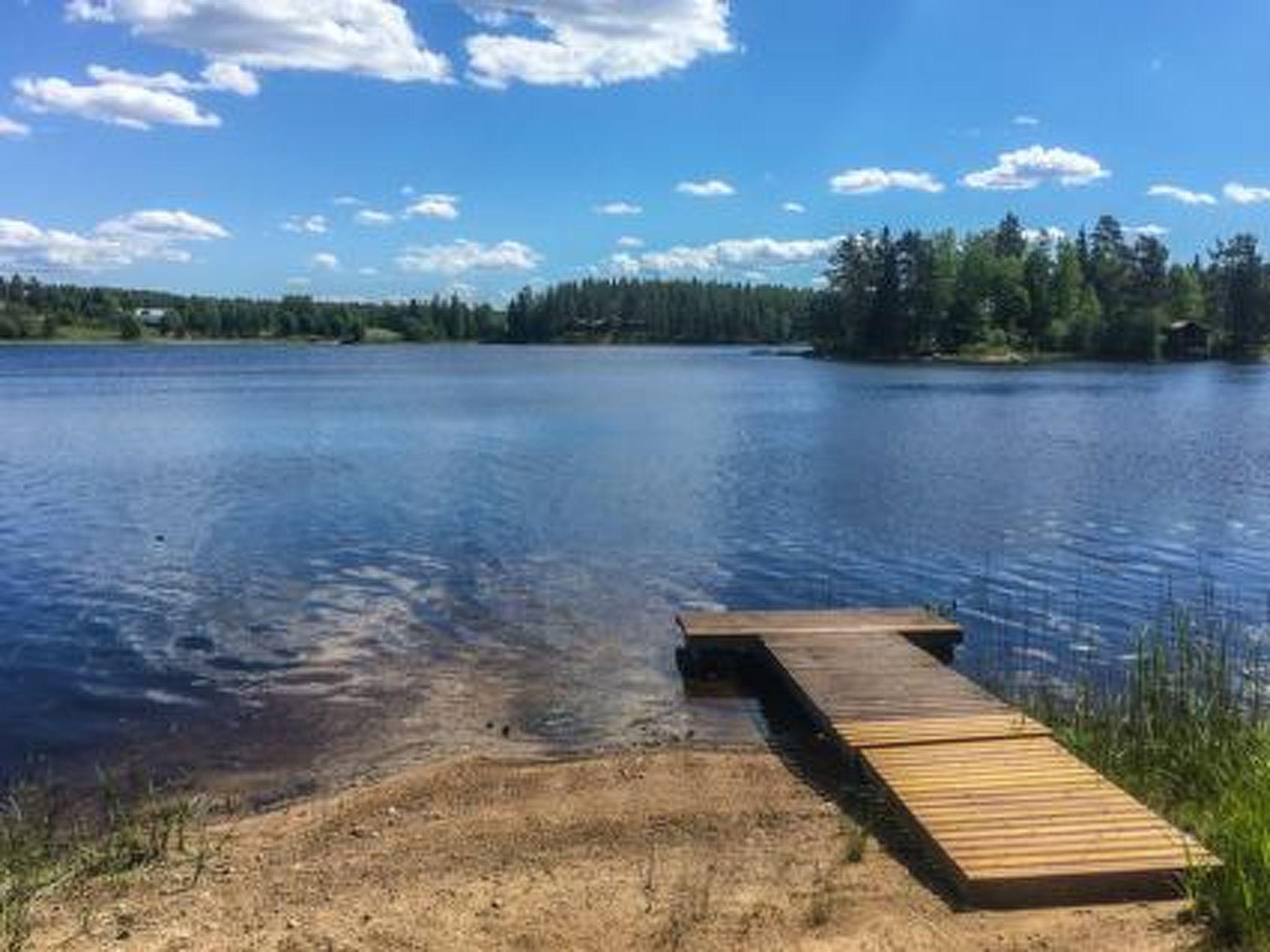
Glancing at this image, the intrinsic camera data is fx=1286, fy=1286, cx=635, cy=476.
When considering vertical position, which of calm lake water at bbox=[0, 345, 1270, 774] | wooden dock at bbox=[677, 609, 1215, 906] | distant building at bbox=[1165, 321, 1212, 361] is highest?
distant building at bbox=[1165, 321, 1212, 361]

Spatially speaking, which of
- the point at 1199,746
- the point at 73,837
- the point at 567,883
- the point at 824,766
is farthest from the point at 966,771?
the point at 73,837

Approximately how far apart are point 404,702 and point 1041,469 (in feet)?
88.2

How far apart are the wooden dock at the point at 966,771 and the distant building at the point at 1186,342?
133 metres

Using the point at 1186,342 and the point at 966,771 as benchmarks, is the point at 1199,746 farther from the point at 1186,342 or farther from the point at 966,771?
the point at 1186,342

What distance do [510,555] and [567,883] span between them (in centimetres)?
1587

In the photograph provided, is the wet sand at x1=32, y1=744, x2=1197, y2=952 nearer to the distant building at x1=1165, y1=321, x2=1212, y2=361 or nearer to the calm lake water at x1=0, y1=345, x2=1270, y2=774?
the calm lake water at x1=0, y1=345, x2=1270, y2=774

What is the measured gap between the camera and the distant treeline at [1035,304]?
453 feet

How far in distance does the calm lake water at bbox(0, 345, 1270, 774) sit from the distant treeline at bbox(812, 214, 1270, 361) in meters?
83.8

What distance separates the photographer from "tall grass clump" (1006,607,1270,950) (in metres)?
7.07

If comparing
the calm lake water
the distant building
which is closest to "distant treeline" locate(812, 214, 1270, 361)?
the distant building

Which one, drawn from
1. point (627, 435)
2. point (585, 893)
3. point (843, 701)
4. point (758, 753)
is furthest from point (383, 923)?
point (627, 435)

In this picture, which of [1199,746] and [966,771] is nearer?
[966,771]

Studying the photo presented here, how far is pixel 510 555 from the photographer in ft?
79.5

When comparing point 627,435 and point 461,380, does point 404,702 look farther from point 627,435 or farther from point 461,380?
point 461,380
